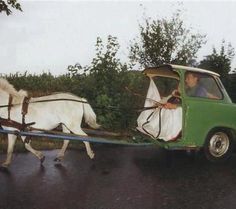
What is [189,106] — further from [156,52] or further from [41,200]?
[156,52]

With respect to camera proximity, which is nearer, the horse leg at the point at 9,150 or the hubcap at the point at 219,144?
the horse leg at the point at 9,150

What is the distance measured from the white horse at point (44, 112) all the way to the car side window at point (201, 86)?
231 centimetres

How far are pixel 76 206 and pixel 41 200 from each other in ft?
2.02

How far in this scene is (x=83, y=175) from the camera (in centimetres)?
813

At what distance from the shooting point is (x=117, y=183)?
7.55 metres

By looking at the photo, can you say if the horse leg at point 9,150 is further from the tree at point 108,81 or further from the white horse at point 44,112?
the tree at point 108,81

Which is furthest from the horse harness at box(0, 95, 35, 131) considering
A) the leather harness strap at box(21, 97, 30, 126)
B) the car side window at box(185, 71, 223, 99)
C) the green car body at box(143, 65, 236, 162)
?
the car side window at box(185, 71, 223, 99)

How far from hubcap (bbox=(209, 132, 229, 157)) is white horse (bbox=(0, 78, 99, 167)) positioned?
2.69 m

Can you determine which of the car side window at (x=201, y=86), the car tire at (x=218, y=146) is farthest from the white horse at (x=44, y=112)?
the car tire at (x=218, y=146)

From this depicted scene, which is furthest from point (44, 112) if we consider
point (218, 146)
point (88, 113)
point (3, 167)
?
point (218, 146)

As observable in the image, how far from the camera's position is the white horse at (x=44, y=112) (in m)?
8.79

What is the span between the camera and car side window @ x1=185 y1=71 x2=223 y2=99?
9.36 metres

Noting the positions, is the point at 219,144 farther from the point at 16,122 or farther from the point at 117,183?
the point at 16,122

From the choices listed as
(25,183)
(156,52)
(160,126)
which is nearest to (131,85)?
(160,126)
